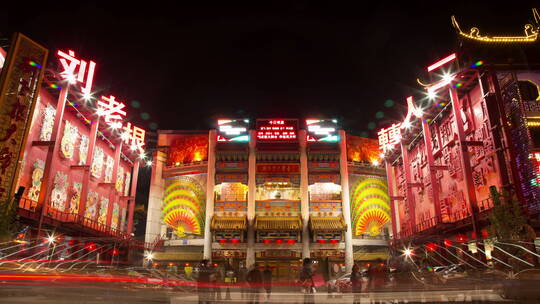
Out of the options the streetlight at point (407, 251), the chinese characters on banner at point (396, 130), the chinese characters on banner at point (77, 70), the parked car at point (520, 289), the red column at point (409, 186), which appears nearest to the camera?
the parked car at point (520, 289)

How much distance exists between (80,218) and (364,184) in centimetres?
2825

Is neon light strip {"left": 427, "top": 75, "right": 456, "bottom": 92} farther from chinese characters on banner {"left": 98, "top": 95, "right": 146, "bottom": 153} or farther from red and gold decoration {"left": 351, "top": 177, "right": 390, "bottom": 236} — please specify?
chinese characters on banner {"left": 98, "top": 95, "right": 146, "bottom": 153}

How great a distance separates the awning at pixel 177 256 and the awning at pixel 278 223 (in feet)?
22.9

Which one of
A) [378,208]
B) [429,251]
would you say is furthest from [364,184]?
[429,251]

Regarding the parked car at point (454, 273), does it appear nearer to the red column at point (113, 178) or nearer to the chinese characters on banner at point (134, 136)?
the red column at point (113, 178)

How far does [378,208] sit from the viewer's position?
40875 millimetres

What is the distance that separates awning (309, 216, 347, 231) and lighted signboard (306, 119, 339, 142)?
8.53 metres

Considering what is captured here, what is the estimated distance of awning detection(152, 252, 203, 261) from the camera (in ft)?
124

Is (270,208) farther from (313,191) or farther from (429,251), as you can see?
(429,251)

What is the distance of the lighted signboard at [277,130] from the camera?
130ft

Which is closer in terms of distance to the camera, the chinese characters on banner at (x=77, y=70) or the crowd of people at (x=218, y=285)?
the crowd of people at (x=218, y=285)

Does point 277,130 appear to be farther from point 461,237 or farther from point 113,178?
point 461,237

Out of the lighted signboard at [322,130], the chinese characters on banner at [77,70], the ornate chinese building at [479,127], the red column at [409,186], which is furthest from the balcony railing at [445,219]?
the chinese characters on banner at [77,70]

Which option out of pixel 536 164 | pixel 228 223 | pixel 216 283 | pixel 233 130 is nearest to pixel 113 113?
pixel 233 130
